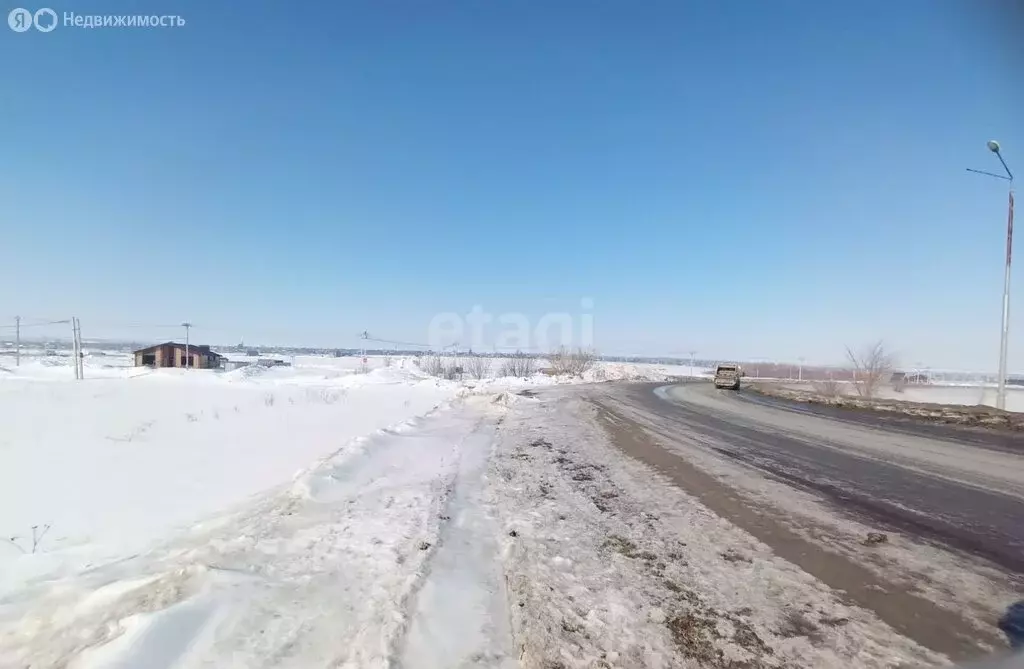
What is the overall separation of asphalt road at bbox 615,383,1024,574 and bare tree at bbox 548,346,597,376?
42.6 metres

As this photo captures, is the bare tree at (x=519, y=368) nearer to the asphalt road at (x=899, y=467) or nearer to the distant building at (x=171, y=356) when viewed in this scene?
the distant building at (x=171, y=356)

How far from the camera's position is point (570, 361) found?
197ft

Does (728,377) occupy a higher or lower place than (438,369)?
higher

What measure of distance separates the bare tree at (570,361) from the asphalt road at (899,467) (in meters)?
42.6

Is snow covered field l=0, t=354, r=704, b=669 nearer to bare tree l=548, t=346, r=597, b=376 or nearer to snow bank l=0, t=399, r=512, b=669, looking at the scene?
snow bank l=0, t=399, r=512, b=669

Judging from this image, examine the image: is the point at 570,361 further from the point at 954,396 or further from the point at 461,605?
the point at 461,605

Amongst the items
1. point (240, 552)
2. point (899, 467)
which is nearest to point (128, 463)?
point (240, 552)

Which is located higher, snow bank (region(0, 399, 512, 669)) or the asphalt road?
snow bank (region(0, 399, 512, 669))

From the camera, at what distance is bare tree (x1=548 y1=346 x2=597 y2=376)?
191 feet

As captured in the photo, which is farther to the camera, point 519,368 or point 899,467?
point 519,368

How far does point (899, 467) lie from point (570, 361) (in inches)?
2044

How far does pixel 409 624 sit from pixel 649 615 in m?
1.56

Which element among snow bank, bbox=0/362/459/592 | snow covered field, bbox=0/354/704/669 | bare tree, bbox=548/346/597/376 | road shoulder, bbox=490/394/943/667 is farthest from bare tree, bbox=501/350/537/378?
road shoulder, bbox=490/394/943/667

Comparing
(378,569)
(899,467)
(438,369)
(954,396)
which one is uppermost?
(378,569)
